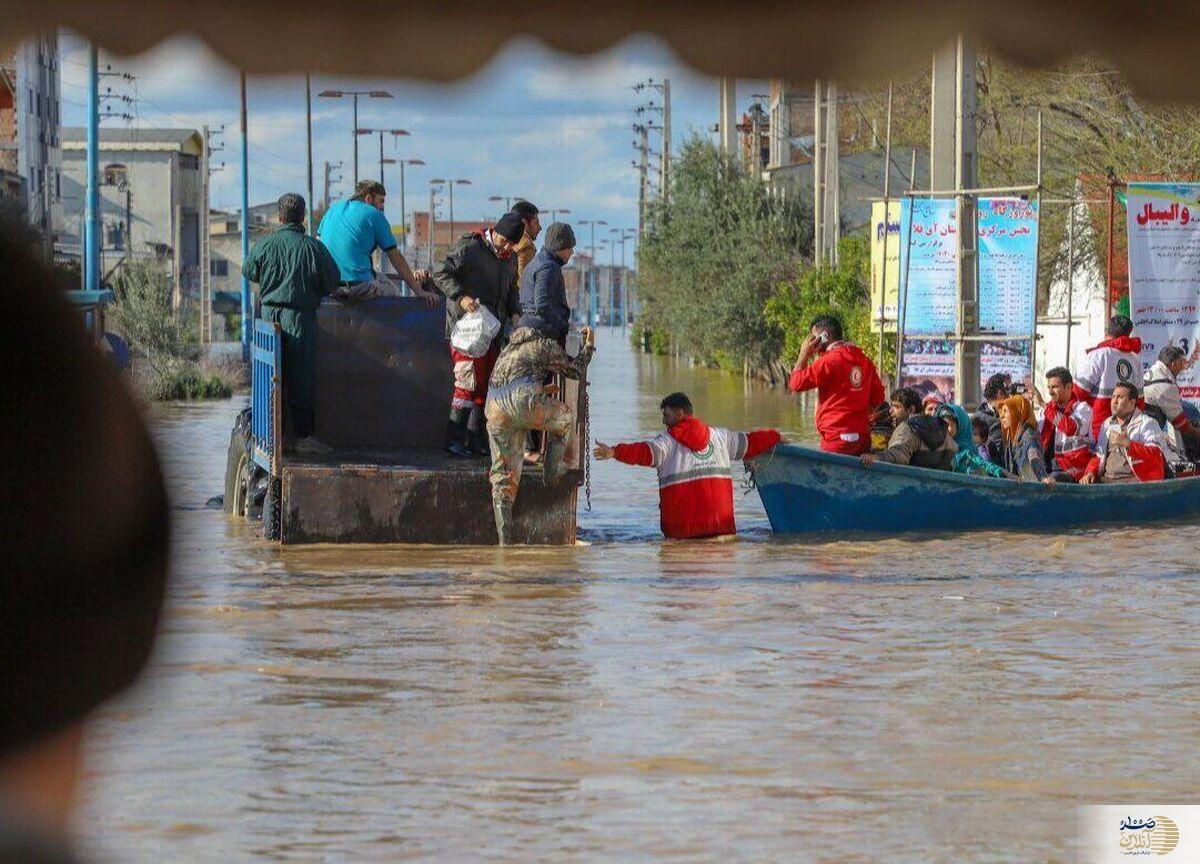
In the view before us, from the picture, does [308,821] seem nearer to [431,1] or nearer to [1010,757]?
[1010,757]

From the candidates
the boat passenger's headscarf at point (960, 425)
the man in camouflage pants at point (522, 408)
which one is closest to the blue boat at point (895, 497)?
the boat passenger's headscarf at point (960, 425)

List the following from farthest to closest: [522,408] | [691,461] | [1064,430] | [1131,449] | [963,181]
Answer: [963,181] → [1064,430] → [1131,449] → [691,461] → [522,408]

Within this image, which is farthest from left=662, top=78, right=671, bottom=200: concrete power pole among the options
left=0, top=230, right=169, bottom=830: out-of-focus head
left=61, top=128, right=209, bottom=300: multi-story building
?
left=61, top=128, right=209, bottom=300: multi-story building

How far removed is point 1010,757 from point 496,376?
245 inches

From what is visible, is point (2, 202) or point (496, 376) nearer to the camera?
point (2, 202)

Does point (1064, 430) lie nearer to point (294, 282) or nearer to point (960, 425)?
point (960, 425)

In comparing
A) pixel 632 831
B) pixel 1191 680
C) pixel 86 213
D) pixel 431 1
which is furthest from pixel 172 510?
pixel 86 213

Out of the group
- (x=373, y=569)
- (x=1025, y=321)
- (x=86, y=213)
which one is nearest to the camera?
(x=373, y=569)

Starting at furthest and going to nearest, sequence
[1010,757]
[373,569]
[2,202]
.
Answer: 1. [373,569]
2. [1010,757]
3. [2,202]

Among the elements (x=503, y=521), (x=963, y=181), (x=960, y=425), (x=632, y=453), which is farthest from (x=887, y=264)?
(x=503, y=521)

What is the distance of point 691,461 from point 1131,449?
4.03 m

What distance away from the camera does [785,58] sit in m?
1.75

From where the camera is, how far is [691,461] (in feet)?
43.3

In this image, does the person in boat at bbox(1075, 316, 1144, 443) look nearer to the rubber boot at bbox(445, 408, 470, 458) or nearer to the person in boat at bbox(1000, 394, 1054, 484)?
the person in boat at bbox(1000, 394, 1054, 484)
